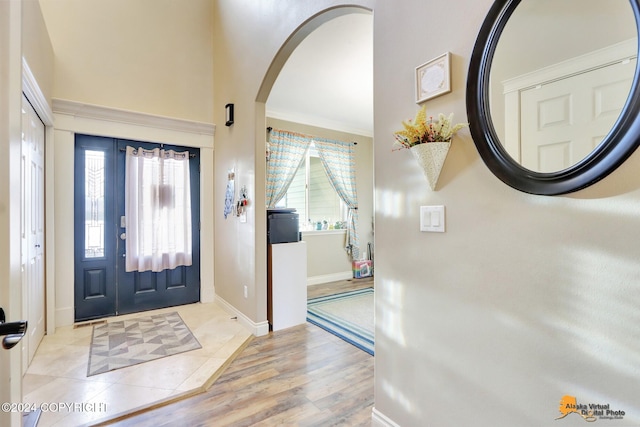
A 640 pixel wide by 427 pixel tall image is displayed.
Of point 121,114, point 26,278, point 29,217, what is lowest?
point 26,278

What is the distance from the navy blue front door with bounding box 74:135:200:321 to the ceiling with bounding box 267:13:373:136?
192 centimetres

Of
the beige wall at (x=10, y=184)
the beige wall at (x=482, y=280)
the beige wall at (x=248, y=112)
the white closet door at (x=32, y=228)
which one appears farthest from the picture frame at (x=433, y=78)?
the white closet door at (x=32, y=228)

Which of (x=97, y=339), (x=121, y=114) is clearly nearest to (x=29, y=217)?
(x=97, y=339)

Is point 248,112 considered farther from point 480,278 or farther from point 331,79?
point 480,278

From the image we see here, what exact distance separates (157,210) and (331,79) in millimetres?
2647

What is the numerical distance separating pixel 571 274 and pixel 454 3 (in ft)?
3.77

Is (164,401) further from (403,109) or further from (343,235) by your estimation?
(343,235)

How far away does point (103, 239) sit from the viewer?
3.45 metres

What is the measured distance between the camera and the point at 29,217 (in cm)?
239

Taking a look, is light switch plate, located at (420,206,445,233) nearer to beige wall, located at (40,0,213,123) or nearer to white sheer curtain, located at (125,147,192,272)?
white sheer curtain, located at (125,147,192,272)

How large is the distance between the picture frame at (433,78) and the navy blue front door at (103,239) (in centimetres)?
341

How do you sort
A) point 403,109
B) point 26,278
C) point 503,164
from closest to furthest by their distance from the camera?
1. point 503,164
2. point 403,109
3. point 26,278

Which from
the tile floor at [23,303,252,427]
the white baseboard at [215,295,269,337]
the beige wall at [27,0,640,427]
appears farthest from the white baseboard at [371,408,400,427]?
the white baseboard at [215,295,269,337]

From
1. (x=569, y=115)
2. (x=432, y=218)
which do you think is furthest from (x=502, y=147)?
(x=432, y=218)
